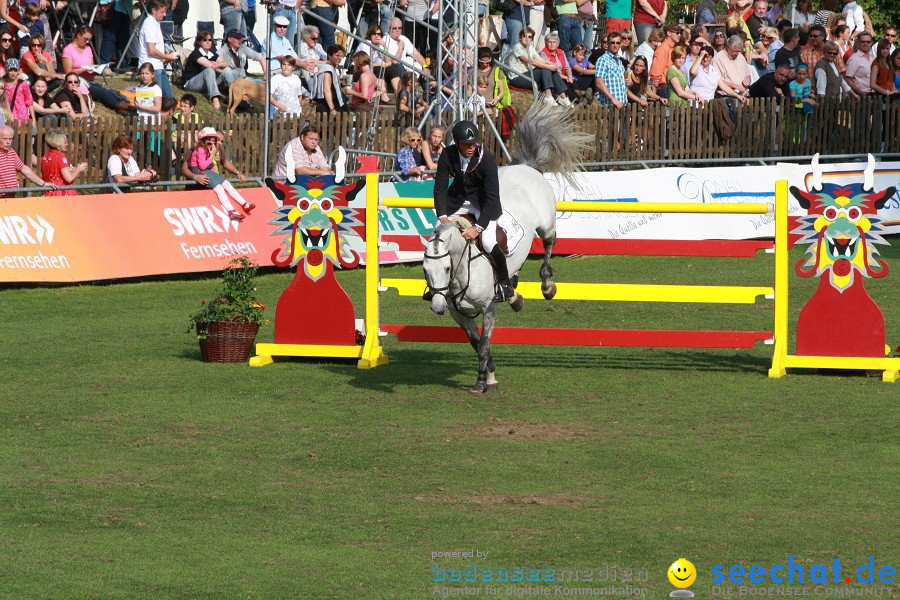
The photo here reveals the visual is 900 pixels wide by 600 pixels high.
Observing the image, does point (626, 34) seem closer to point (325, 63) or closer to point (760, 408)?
point (325, 63)

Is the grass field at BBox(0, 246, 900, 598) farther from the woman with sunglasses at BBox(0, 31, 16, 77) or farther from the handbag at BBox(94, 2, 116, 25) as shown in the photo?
the handbag at BBox(94, 2, 116, 25)

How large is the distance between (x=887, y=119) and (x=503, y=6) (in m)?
7.81

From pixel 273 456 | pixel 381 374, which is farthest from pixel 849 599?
pixel 381 374

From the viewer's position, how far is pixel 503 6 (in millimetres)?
26656

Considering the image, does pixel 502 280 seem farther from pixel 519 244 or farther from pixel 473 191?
pixel 473 191

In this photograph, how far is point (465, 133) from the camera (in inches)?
452

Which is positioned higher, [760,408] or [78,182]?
[78,182]

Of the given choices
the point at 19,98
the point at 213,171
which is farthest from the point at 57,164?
the point at 213,171

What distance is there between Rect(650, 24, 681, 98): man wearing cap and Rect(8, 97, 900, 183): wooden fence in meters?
1.10

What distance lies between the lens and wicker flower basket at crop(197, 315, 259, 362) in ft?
43.8

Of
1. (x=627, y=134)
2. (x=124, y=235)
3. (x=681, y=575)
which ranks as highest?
(x=627, y=134)

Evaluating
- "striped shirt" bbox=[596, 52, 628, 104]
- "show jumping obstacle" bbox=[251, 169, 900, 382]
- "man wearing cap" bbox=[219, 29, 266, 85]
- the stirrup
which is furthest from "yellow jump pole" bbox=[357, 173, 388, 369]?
"striped shirt" bbox=[596, 52, 628, 104]

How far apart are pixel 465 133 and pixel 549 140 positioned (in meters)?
2.05

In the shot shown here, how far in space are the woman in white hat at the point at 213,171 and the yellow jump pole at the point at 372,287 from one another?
566cm
